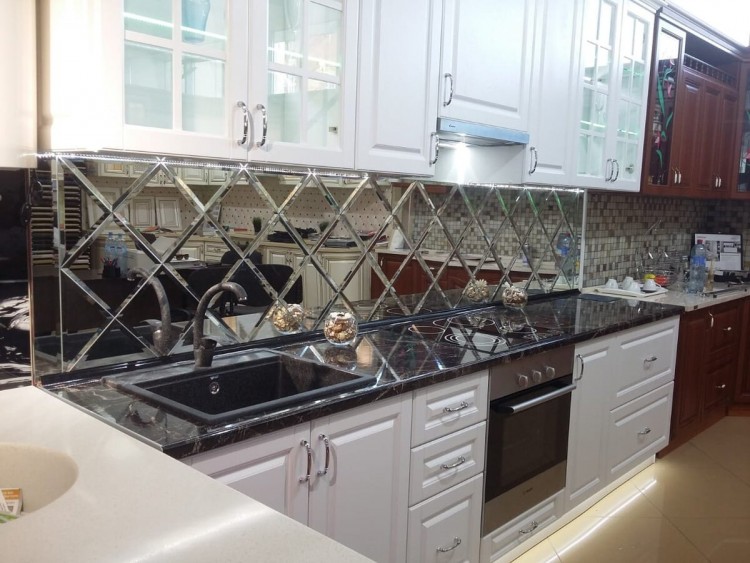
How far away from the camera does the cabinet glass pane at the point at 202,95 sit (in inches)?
68.2

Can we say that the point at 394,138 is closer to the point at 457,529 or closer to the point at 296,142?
the point at 296,142

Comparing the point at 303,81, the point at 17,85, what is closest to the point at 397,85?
the point at 303,81

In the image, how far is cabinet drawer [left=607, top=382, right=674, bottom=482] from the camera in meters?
3.30

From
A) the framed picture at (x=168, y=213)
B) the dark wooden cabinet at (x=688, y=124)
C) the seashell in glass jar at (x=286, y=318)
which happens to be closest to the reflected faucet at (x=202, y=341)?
the framed picture at (x=168, y=213)

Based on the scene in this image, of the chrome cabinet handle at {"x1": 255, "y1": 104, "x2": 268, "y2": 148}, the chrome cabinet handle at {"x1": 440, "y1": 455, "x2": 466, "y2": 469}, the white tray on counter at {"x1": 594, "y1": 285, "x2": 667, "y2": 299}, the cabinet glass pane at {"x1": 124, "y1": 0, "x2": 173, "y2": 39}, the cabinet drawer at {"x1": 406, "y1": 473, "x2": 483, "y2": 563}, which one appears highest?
the cabinet glass pane at {"x1": 124, "y1": 0, "x2": 173, "y2": 39}

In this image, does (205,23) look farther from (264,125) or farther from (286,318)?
(286,318)

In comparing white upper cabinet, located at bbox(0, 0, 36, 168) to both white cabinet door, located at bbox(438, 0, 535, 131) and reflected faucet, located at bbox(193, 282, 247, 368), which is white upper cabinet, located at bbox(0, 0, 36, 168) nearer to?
reflected faucet, located at bbox(193, 282, 247, 368)

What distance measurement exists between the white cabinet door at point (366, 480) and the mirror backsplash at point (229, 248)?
0.58 m

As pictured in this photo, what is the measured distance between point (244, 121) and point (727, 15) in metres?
3.98

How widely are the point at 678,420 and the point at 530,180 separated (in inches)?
71.3

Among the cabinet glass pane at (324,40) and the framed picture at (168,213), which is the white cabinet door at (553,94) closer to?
the cabinet glass pane at (324,40)

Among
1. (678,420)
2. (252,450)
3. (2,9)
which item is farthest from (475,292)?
(2,9)

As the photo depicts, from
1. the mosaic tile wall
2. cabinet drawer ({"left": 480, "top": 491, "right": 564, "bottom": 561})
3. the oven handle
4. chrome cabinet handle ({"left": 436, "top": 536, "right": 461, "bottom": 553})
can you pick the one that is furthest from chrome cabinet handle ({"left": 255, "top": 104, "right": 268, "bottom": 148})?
the mosaic tile wall

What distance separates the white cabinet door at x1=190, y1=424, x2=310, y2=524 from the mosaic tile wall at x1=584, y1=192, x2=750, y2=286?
2748mm
